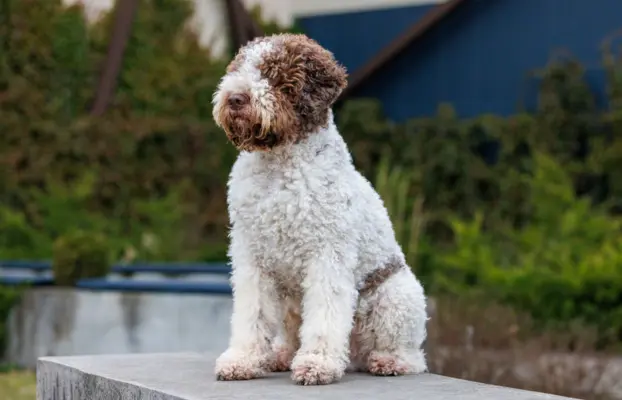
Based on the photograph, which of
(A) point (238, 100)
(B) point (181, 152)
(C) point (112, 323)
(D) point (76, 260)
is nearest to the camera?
(A) point (238, 100)

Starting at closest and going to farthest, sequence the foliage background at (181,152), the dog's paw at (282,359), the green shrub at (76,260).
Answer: the dog's paw at (282,359) → the green shrub at (76,260) → the foliage background at (181,152)

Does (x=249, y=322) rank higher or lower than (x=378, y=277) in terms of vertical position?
lower

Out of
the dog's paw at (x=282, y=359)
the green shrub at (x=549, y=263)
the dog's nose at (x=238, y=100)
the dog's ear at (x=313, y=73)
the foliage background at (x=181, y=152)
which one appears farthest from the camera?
the foliage background at (x=181, y=152)

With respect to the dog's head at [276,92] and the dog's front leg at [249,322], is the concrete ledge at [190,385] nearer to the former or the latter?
the dog's front leg at [249,322]

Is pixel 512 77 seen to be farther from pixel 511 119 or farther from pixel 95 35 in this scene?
pixel 95 35

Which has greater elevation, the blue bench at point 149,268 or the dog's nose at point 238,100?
the dog's nose at point 238,100

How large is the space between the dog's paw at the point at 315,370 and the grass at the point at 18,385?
3399 millimetres

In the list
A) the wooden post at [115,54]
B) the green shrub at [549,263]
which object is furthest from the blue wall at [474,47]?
the wooden post at [115,54]

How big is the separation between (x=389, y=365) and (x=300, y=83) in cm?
120

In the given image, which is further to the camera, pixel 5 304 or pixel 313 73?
pixel 5 304

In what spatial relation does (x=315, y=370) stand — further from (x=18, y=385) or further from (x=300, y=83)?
(x=18, y=385)

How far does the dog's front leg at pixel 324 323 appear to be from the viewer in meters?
4.12

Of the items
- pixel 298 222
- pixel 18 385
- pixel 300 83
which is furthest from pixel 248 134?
pixel 18 385

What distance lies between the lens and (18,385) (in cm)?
770
